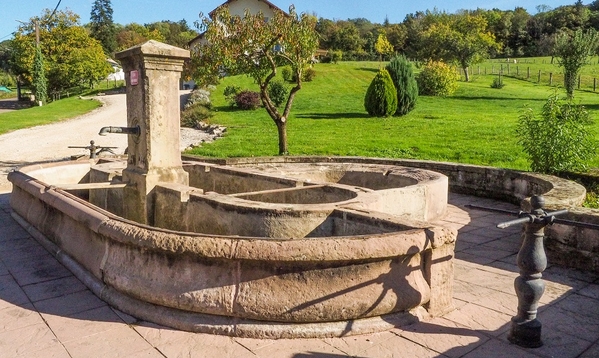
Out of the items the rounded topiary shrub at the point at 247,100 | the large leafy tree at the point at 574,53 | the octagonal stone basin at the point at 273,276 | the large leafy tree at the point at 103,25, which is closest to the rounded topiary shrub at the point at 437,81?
the large leafy tree at the point at 574,53

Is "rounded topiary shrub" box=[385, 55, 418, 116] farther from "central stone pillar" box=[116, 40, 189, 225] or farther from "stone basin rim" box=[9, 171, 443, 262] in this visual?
"stone basin rim" box=[9, 171, 443, 262]

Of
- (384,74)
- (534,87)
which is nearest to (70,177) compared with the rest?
(384,74)

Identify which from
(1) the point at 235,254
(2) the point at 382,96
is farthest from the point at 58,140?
(1) the point at 235,254

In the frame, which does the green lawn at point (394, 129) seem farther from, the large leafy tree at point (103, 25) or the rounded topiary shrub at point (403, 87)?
the large leafy tree at point (103, 25)

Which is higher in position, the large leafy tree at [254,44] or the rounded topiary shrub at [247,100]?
the large leafy tree at [254,44]

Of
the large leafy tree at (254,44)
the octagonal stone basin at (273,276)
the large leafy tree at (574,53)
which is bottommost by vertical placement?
the octagonal stone basin at (273,276)

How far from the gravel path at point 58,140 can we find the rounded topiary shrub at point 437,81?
17047mm

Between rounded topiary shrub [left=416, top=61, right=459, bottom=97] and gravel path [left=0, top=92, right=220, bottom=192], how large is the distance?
17.0 m

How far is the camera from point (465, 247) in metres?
5.89

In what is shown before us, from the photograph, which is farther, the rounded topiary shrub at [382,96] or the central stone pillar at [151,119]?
the rounded topiary shrub at [382,96]

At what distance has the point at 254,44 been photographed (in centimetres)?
1191

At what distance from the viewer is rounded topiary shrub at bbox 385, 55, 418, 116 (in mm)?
23484

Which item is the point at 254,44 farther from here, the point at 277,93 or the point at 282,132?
the point at 277,93

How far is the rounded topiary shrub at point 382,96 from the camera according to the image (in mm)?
22811
